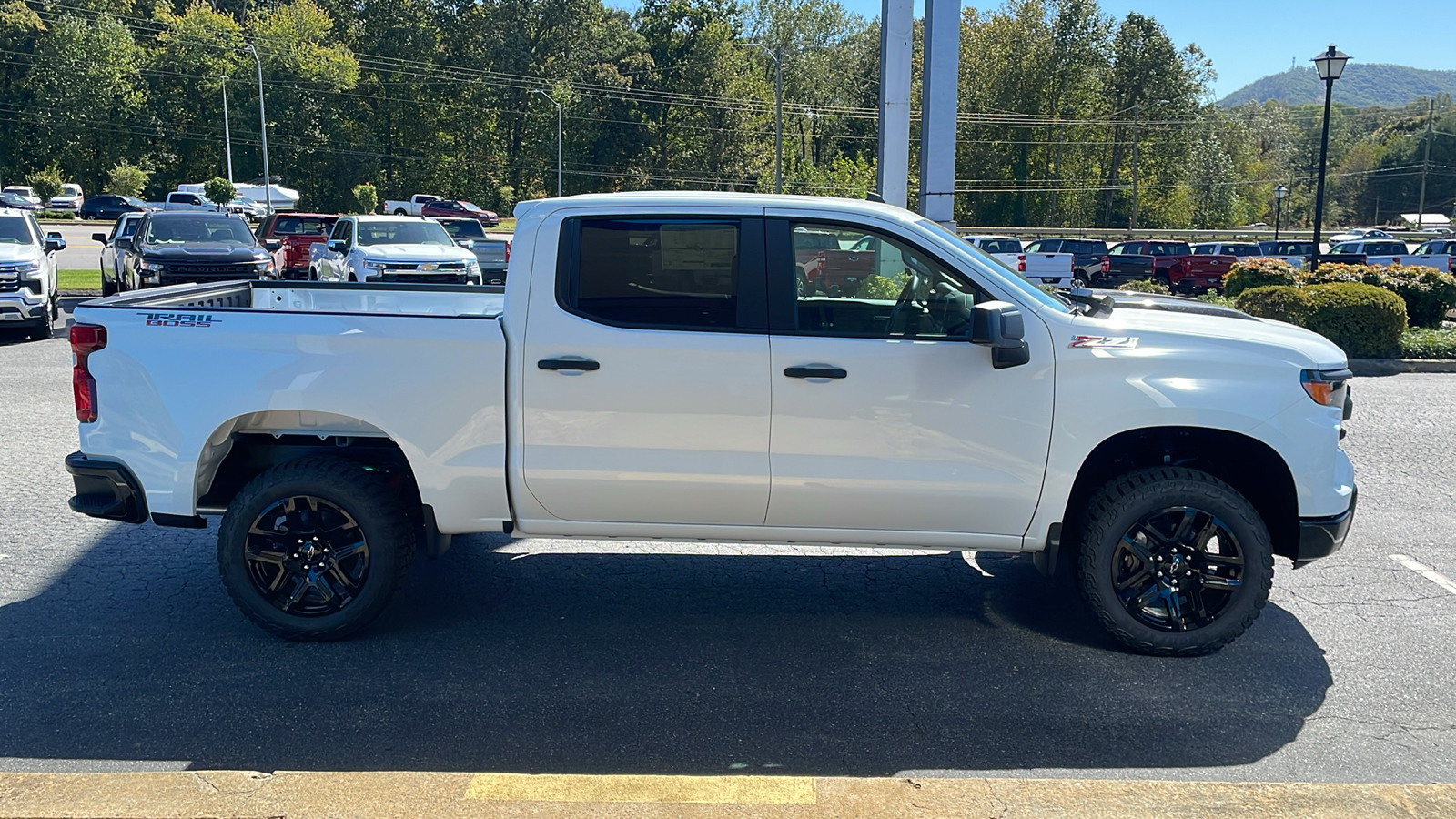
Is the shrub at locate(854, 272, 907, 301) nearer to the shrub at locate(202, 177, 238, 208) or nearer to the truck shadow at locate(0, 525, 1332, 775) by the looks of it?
the truck shadow at locate(0, 525, 1332, 775)

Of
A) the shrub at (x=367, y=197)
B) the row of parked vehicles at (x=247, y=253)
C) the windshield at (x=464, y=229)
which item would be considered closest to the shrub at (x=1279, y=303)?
the row of parked vehicles at (x=247, y=253)

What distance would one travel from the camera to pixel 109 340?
4789 mm

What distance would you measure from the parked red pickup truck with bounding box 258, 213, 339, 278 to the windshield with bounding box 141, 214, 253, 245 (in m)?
10.1

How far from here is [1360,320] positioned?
14664 mm

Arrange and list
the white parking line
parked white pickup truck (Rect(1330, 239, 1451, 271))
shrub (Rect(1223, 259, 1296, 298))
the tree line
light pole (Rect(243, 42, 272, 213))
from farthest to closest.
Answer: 1. the tree line
2. light pole (Rect(243, 42, 272, 213))
3. parked white pickup truck (Rect(1330, 239, 1451, 271))
4. shrub (Rect(1223, 259, 1296, 298))
5. the white parking line

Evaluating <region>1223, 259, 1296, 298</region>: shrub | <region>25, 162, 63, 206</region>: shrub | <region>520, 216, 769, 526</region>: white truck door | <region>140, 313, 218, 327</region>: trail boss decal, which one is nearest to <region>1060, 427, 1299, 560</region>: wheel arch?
<region>520, 216, 769, 526</region>: white truck door

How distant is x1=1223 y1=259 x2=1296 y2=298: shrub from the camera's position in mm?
19847

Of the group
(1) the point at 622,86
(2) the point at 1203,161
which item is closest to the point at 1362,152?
(2) the point at 1203,161

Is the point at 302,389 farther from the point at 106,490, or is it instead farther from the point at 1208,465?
the point at 1208,465

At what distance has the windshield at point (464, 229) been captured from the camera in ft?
97.8

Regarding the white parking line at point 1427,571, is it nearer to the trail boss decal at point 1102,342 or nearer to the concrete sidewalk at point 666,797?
the trail boss decal at point 1102,342

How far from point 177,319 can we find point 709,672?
2.72m

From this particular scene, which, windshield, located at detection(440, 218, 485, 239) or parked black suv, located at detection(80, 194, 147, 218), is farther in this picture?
parked black suv, located at detection(80, 194, 147, 218)

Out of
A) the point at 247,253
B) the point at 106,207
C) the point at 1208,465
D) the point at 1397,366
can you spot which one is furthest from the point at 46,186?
the point at 1208,465
